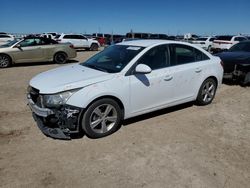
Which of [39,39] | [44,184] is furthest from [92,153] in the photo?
[39,39]

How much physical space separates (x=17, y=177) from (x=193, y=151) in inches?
101

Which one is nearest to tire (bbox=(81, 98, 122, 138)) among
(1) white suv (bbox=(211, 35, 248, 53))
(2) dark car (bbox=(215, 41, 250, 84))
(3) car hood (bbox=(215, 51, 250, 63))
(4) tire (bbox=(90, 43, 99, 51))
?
(2) dark car (bbox=(215, 41, 250, 84))

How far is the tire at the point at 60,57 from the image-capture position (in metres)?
13.9

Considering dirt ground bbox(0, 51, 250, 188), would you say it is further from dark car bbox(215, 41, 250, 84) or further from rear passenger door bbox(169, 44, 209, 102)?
dark car bbox(215, 41, 250, 84)

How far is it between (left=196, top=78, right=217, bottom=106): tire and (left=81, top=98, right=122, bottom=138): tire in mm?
2379

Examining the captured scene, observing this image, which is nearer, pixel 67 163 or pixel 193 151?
pixel 67 163

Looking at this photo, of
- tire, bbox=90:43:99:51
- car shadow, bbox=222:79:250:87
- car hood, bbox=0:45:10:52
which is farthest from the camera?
tire, bbox=90:43:99:51

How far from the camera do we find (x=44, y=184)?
3244 millimetres

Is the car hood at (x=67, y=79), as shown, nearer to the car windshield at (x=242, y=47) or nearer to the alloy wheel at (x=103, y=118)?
the alloy wheel at (x=103, y=118)

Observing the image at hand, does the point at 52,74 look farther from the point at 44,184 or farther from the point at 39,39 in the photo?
the point at 39,39

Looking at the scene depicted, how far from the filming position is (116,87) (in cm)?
444

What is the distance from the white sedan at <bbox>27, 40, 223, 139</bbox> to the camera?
4148 millimetres

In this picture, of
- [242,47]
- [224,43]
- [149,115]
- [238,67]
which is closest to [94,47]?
[224,43]

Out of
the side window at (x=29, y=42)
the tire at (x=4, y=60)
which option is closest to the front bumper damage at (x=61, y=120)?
the tire at (x=4, y=60)
